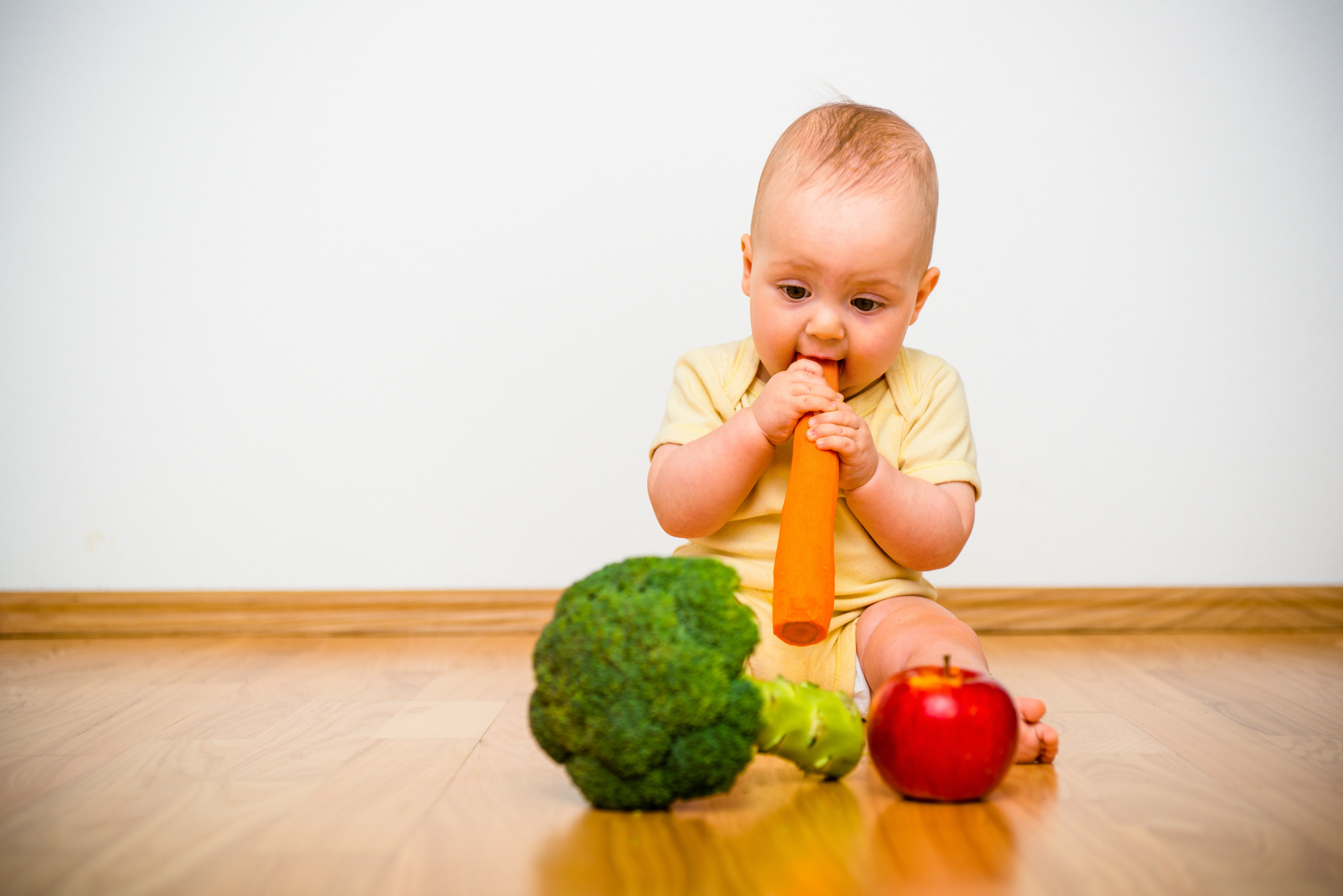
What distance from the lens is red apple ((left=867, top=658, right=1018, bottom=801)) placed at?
0.74 m

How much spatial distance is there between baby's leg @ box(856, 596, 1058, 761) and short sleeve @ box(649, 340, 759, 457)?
26 centimetres

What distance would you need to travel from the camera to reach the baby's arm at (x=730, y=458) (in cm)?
94

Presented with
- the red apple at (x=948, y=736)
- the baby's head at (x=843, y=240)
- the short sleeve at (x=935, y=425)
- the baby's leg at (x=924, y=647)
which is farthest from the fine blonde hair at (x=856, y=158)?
the red apple at (x=948, y=736)

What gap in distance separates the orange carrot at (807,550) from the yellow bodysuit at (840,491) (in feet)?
0.31

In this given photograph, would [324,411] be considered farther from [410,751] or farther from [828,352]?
[828,352]

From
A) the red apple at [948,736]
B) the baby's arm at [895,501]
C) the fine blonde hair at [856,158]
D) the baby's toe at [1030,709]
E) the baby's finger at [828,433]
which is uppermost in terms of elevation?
the fine blonde hair at [856,158]

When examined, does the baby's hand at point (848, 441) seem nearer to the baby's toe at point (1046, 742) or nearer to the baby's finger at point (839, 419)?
the baby's finger at point (839, 419)

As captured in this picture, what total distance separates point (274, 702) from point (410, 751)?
27cm

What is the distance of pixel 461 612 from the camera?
1522mm

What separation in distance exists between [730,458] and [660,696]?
32 cm

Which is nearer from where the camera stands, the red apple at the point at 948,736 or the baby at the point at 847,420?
the red apple at the point at 948,736

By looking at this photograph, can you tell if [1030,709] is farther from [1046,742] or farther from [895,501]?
[895,501]

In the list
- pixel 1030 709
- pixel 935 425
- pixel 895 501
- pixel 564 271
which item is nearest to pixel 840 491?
pixel 895 501

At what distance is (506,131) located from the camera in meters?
1.50
